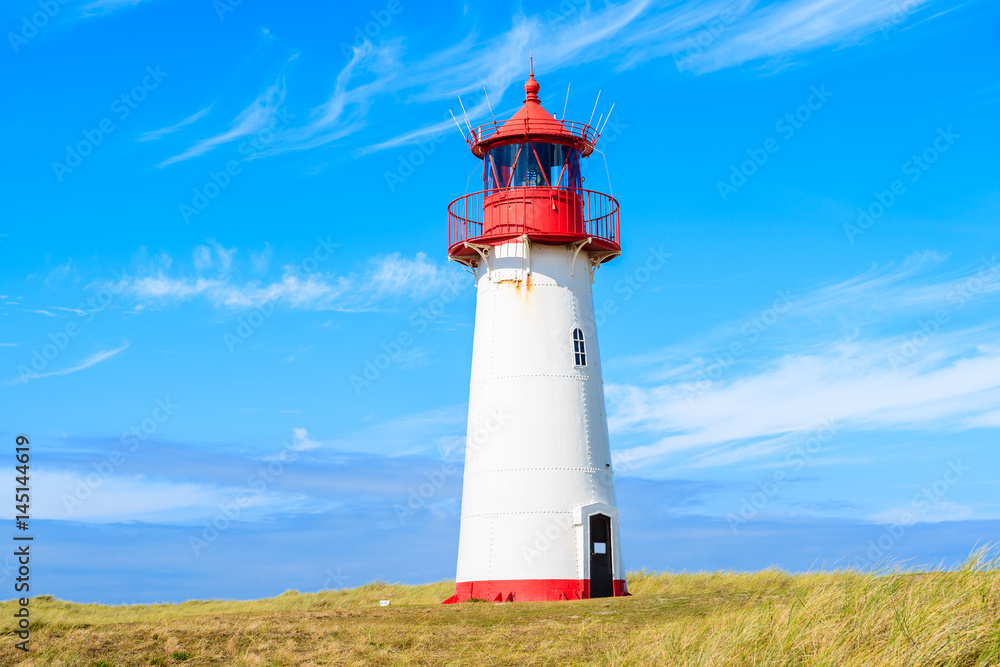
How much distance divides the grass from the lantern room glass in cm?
1057

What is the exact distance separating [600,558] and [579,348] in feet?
16.9

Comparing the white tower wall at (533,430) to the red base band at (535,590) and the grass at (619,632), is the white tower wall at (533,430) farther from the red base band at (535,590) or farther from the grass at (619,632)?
the grass at (619,632)

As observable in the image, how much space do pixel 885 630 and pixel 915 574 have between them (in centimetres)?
283

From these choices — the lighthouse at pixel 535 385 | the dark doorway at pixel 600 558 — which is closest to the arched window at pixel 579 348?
the lighthouse at pixel 535 385

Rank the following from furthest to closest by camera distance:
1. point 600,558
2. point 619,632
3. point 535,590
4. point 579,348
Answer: point 579,348
point 600,558
point 535,590
point 619,632

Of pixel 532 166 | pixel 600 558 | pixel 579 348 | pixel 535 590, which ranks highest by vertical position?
pixel 532 166

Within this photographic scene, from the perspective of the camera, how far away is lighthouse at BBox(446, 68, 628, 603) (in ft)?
74.0

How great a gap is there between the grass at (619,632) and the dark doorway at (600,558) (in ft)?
7.83

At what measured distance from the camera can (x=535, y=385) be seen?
2345 cm

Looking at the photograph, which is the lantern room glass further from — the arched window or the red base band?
the red base band

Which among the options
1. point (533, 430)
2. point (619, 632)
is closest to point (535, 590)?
point (533, 430)

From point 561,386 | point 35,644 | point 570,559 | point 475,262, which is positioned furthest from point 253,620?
point 475,262

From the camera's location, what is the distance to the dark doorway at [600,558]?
2288 centimetres

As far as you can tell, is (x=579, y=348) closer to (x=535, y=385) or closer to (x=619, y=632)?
(x=535, y=385)
